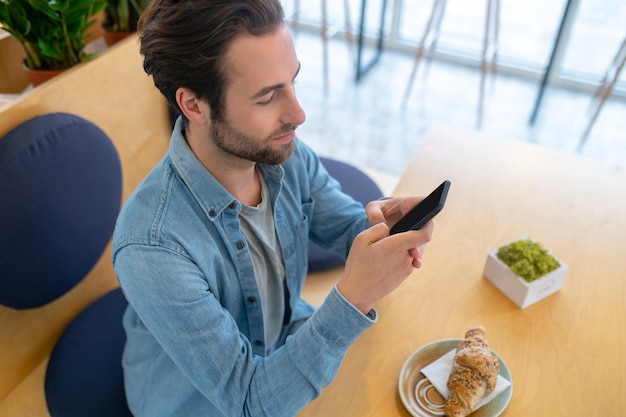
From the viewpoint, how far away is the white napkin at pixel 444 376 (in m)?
1.00

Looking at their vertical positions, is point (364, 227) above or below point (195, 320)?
below

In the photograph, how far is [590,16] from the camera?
3607 mm

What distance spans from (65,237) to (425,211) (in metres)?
0.93

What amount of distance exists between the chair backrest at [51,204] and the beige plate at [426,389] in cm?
90

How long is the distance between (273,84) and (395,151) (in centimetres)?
223

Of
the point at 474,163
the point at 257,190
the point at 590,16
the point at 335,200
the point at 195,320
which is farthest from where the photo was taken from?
the point at 590,16

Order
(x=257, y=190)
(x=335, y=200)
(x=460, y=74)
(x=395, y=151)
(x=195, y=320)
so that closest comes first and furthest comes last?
(x=195, y=320) < (x=257, y=190) < (x=335, y=200) < (x=395, y=151) < (x=460, y=74)

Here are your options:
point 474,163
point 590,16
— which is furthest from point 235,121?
point 590,16

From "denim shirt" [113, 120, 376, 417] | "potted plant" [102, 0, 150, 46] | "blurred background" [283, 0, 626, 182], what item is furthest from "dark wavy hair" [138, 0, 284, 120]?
"blurred background" [283, 0, 626, 182]

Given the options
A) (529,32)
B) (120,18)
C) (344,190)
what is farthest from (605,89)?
(120,18)

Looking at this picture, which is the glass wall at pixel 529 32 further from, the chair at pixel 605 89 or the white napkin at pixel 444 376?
the white napkin at pixel 444 376

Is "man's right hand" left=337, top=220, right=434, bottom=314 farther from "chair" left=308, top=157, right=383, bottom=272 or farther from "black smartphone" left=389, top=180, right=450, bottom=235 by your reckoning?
"chair" left=308, top=157, right=383, bottom=272

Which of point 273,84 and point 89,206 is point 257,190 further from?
point 89,206

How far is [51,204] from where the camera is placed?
130cm
